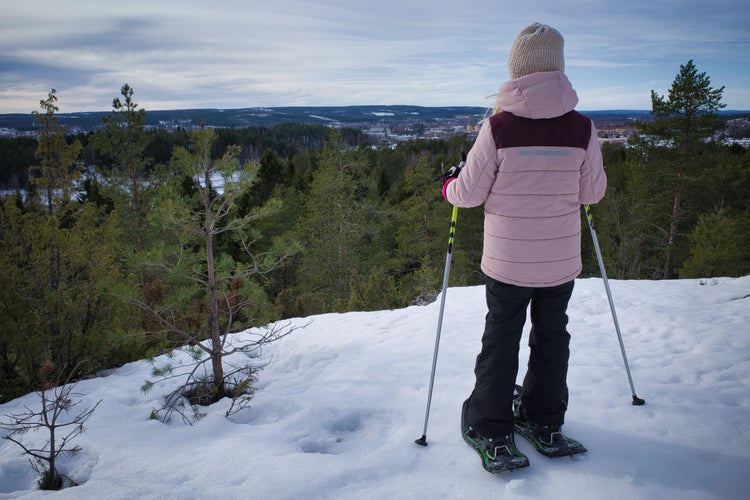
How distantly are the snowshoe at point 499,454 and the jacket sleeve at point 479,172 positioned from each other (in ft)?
4.37

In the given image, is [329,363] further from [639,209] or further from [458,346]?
[639,209]

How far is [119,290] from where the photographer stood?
3727 mm

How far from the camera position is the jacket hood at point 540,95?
2037mm

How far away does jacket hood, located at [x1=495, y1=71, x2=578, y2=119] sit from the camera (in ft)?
6.68

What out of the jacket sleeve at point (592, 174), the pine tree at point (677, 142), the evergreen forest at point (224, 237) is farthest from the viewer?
the pine tree at point (677, 142)

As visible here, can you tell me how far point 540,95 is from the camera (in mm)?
2041

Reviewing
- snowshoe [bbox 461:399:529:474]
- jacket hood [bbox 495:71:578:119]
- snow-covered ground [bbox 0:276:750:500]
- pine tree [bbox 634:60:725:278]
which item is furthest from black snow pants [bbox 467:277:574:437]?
pine tree [bbox 634:60:725:278]

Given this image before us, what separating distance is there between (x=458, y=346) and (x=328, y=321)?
2.40 meters

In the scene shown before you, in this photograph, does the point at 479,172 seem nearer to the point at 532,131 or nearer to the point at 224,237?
the point at 532,131

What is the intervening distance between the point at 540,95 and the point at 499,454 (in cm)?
190

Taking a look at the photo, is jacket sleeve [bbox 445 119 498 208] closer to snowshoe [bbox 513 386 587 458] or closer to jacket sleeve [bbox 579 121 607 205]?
jacket sleeve [bbox 579 121 607 205]

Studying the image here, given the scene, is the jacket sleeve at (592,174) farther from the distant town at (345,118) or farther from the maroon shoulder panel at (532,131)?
the distant town at (345,118)

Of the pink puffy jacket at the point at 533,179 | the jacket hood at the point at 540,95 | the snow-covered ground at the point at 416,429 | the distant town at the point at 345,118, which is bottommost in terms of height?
the snow-covered ground at the point at 416,429

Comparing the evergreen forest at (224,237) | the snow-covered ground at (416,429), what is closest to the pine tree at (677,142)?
the evergreen forest at (224,237)
